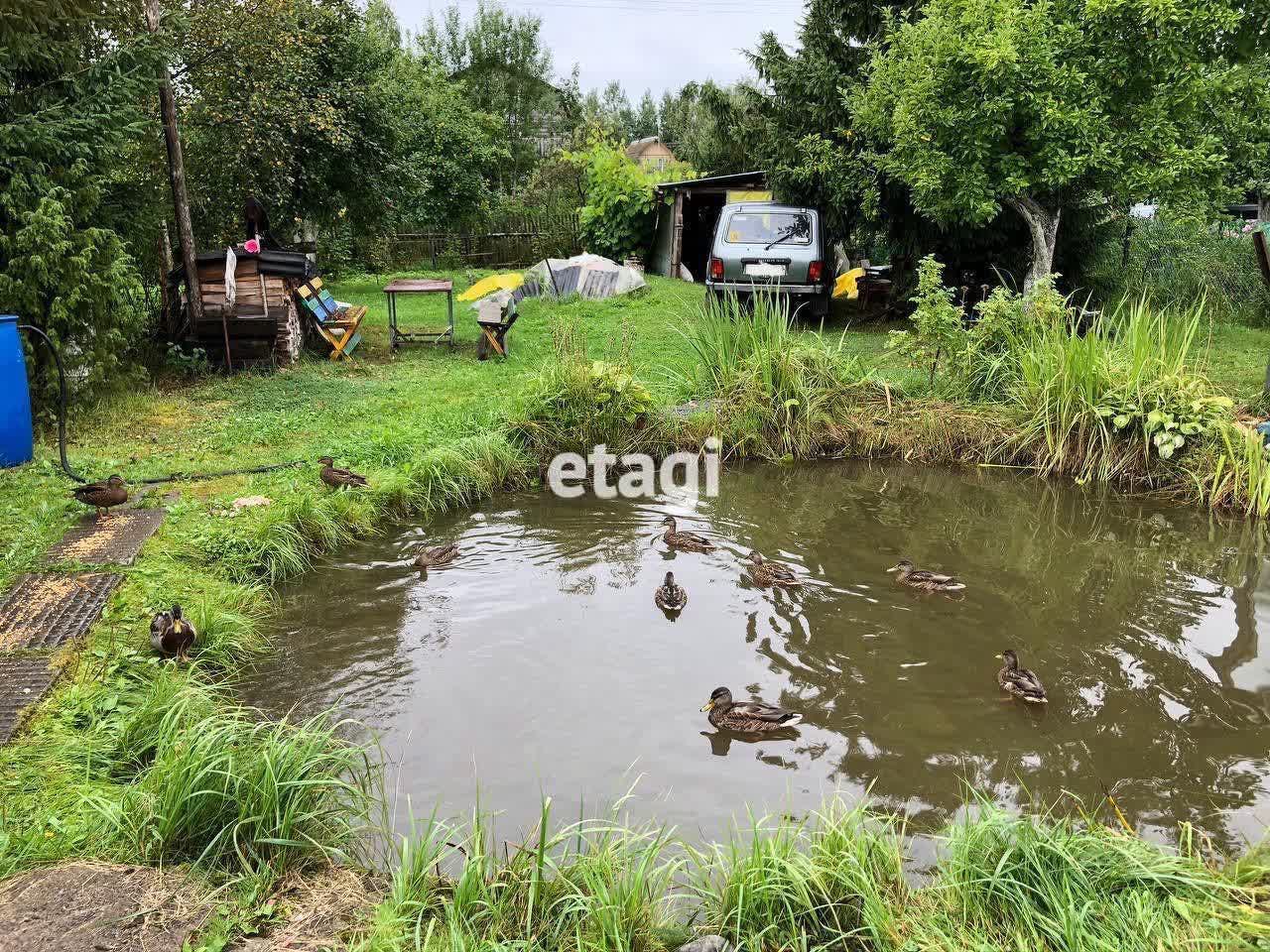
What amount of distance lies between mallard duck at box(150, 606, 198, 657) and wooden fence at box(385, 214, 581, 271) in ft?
74.3

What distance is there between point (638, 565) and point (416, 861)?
374 centimetres

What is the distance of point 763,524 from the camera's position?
7.78 meters

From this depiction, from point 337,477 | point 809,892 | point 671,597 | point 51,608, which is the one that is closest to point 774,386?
point 671,597

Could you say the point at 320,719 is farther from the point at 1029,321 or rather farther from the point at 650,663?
the point at 1029,321

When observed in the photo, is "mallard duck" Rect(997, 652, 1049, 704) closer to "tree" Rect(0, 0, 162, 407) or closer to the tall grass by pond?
the tall grass by pond

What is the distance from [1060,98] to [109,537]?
422 inches

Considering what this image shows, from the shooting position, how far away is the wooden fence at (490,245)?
26.8 meters

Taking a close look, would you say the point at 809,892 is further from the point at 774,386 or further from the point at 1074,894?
the point at 774,386

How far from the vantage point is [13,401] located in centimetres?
764

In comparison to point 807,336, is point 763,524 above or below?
below

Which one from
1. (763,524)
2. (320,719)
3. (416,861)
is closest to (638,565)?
(763,524)

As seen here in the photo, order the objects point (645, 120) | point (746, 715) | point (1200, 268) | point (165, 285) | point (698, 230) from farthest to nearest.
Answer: point (645, 120) → point (698, 230) → point (1200, 268) → point (165, 285) → point (746, 715)

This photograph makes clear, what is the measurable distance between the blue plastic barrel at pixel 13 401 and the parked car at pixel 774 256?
8.93 metres

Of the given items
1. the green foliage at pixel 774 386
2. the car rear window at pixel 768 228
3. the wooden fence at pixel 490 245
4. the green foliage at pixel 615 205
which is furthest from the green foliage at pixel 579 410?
the wooden fence at pixel 490 245
